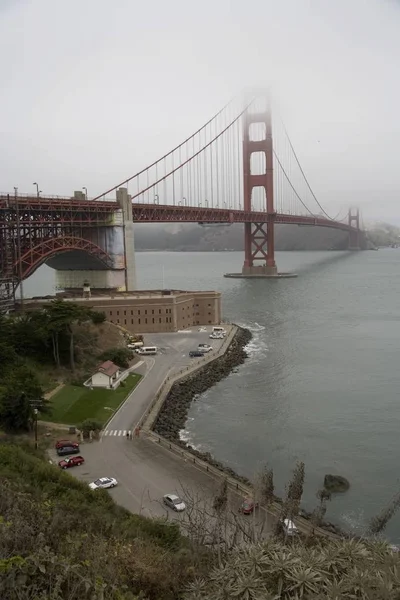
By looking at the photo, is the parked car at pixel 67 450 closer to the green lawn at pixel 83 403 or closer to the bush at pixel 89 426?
the bush at pixel 89 426

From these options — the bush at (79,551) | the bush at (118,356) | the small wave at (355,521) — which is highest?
the bush at (79,551)

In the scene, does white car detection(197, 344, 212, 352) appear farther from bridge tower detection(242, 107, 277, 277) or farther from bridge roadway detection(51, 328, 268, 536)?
bridge tower detection(242, 107, 277, 277)

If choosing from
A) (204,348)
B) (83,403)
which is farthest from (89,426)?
(204,348)

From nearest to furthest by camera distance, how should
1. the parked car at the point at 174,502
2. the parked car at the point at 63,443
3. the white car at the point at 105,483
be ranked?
the parked car at the point at 174,502 → the white car at the point at 105,483 → the parked car at the point at 63,443

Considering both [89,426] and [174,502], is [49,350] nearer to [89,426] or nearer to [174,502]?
[89,426]

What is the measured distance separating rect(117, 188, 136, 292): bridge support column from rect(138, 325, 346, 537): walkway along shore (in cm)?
752

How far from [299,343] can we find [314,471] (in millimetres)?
11435

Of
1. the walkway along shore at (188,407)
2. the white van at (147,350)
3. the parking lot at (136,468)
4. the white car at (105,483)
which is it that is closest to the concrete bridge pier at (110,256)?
the walkway along shore at (188,407)

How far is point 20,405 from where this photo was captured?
9961 mm

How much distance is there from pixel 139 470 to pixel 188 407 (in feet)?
14.8

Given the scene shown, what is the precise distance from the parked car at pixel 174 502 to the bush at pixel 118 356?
7428 millimetres

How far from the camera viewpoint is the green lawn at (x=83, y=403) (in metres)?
11.3

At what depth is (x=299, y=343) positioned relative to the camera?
70.1 feet

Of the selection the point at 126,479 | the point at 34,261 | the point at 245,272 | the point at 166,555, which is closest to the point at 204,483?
the point at 126,479
